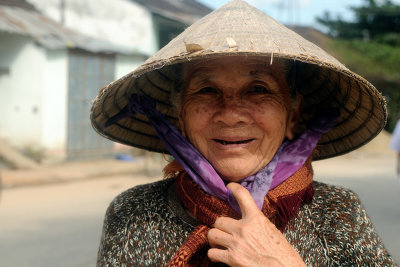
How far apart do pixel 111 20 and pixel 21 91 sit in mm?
3574

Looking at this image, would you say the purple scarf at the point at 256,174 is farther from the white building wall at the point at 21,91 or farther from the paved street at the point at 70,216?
the white building wall at the point at 21,91

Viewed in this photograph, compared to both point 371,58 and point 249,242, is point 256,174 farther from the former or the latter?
point 371,58

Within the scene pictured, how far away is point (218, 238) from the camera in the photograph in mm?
A: 1479

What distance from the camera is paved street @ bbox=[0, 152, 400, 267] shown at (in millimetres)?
4957

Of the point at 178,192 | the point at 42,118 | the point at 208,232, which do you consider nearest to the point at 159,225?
the point at 178,192

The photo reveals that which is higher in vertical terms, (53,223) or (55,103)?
(55,103)

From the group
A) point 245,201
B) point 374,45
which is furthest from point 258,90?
point 374,45

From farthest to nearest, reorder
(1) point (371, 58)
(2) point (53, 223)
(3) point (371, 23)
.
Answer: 1. (3) point (371, 23)
2. (1) point (371, 58)
3. (2) point (53, 223)

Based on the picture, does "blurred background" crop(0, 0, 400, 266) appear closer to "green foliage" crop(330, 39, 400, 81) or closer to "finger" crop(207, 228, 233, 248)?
"finger" crop(207, 228, 233, 248)

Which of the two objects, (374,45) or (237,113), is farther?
(374,45)

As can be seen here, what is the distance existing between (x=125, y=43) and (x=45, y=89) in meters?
3.37

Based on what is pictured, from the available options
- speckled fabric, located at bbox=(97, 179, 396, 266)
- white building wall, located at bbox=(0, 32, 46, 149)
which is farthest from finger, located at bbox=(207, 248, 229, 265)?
white building wall, located at bbox=(0, 32, 46, 149)

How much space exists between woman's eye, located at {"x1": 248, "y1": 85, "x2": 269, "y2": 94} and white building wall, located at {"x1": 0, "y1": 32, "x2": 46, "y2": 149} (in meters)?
9.39

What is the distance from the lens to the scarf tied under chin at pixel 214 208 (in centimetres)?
158
